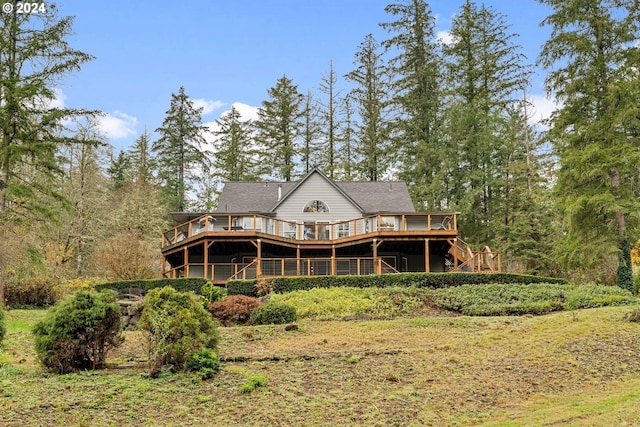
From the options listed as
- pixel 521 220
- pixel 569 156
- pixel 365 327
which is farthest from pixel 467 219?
pixel 365 327

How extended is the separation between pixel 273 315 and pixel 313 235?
421 inches

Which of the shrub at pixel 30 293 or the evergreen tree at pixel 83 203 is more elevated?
the evergreen tree at pixel 83 203

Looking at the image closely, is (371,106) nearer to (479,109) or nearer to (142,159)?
(479,109)

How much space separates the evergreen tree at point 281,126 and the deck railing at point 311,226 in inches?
439

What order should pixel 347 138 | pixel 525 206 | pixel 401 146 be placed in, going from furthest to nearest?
pixel 347 138 < pixel 401 146 < pixel 525 206

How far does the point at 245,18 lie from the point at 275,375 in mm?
12435

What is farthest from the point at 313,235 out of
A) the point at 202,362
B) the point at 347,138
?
the point at 202,362

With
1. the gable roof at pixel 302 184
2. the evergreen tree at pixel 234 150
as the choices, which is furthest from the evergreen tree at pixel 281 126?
the gable roof at pixel 302 184

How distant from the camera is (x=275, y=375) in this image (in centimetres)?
905

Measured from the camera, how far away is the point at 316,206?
86.8ft

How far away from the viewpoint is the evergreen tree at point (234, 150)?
37.3m

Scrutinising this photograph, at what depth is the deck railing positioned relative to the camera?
23438 millimetres

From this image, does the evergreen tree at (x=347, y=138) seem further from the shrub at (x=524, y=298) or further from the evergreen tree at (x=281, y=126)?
the shrub at (x=524, y=298)

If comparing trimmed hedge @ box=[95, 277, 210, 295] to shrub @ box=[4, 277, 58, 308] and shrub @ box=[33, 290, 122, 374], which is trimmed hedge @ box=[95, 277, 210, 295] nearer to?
Result: shrub @ box=[4, 277, 58, 308]
